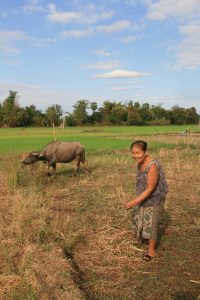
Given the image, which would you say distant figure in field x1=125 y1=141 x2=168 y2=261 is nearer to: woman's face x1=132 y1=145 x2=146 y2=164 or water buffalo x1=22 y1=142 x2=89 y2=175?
woman's face x1=132 y1=145 x2=146 y2=164

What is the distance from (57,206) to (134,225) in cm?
238

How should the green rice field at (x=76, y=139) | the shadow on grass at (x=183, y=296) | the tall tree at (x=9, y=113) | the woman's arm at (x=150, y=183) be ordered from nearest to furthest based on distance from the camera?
the shadow on grass at (x=183, y=296), the woman's arm at (x=150, y=183), the green rice field at (x=76, y=139), the tall tree at (x=9, y=113)

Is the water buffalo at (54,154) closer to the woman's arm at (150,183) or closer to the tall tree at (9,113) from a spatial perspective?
the woman's arm at (150,183)

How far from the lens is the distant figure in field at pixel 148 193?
4.31 metres

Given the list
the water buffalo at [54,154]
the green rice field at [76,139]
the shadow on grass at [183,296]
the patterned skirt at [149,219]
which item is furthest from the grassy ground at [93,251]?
the green rice field at [76,139]

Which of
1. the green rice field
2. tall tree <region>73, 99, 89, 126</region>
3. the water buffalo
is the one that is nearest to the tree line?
tall tree <region>73, 99, 89, 126</region>

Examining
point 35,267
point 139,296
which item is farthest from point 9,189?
point 139,296

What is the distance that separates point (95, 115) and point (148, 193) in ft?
204

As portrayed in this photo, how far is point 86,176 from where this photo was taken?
10398 mm

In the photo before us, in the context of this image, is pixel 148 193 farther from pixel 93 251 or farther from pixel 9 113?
pixel 9 113

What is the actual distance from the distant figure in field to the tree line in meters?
50.1

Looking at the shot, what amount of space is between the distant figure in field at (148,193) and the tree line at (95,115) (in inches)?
1973

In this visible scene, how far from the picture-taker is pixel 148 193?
4.29m

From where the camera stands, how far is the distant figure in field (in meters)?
4.31
